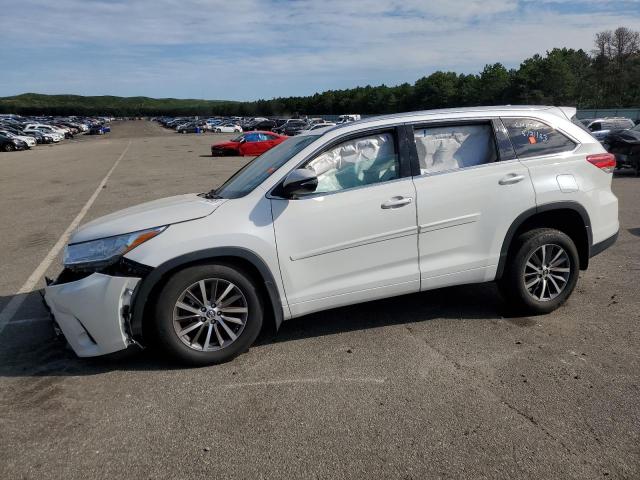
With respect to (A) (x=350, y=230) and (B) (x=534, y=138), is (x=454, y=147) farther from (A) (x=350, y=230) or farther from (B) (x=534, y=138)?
(A) (x=350, y=230)

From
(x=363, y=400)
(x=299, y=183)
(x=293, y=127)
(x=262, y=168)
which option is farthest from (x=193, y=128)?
(x=363, y=400)

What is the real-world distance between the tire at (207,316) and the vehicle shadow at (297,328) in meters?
0.24

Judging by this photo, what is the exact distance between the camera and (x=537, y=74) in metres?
74.1

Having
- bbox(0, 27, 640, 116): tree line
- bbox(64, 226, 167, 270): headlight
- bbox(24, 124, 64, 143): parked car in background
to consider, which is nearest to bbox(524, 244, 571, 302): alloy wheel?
bbox(64, 226, 167, 270): headlight

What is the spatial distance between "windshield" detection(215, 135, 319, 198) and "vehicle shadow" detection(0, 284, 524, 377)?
1246 mm

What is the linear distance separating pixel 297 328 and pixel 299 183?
4.58 feet

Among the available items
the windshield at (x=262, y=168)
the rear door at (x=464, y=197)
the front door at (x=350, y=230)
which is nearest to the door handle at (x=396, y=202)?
the front door at (x=350, y=230)

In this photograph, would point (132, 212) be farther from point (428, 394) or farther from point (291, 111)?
point (291, 111)

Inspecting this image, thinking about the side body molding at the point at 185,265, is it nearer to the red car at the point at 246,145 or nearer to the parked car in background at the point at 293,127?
the red car at the point at 246,145

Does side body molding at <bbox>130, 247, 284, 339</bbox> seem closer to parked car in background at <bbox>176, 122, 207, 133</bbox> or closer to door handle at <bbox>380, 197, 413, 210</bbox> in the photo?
door handle at <bbox>380, 197, 413, 210</bbox>

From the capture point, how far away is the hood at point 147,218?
4.07m

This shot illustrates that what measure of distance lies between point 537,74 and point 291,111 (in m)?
A: 100

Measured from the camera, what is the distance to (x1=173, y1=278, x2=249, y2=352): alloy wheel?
4.00m

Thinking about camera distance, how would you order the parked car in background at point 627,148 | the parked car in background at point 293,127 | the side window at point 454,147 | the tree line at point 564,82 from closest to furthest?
the side window at point 454,147 < the parked car in background at point 627,148 < the parked car in background at point 293,127 < the tree line at point 564,82
